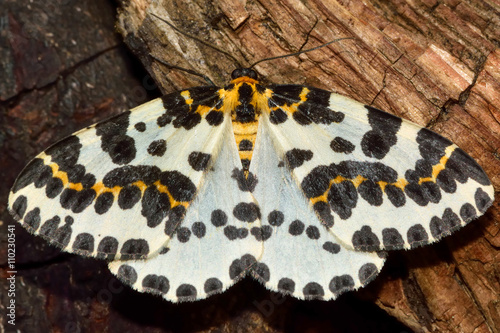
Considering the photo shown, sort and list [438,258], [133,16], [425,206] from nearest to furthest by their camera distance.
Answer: [425,206] → [438,258] → [133,16]

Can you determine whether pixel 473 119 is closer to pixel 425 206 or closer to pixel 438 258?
pixel 425 206

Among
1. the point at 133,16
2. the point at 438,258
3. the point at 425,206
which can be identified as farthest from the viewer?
the point at 133,16

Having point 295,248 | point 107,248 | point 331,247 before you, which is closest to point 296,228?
point 295,248

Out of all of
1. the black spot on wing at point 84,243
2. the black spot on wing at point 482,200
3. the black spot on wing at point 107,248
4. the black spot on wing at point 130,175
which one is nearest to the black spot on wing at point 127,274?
the black spot on wing at point 107,248

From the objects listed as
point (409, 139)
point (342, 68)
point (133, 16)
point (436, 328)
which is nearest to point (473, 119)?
point (409, 139)

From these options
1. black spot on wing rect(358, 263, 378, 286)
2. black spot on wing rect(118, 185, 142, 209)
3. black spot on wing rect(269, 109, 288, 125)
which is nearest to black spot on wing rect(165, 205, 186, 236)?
black spot on wing rect(118, 185, 142, 209)

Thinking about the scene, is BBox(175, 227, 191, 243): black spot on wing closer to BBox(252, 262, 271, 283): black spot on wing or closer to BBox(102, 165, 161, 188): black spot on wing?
BBox(102, 165, 161, 188): black spot on wing

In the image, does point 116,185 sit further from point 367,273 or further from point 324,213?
point 367,273

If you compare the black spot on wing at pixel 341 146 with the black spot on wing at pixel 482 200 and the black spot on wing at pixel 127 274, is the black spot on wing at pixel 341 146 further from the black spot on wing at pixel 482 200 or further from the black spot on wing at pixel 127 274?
the black spot on wing at pixel 127 274
